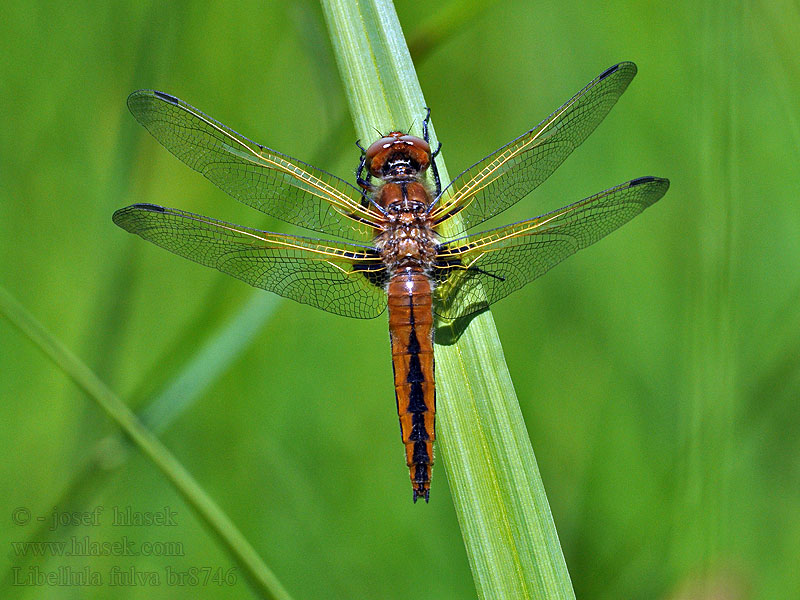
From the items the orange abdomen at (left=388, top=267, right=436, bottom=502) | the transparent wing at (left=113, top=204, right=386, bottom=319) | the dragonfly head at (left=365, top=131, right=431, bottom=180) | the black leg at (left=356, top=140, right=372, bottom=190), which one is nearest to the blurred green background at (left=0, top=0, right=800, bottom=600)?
the black leg at (left=356, top=140, right=372, bottom=190)

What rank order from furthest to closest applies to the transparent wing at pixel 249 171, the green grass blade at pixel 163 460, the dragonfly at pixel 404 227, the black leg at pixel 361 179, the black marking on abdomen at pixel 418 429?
1. the black leg at pixel 361 179
2. the transparent wing at pixel 249 171
3. the dragonfly at pixel 404 227
4. the black marking on abdomen at pixel 418 429
5. the green grass blade at pixel 163 460

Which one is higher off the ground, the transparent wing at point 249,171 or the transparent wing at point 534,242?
the transparent wing at point 249,171

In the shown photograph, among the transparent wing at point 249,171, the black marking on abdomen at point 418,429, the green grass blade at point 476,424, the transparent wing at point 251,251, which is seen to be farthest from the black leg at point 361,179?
the black marking on abdomen at point 418,429

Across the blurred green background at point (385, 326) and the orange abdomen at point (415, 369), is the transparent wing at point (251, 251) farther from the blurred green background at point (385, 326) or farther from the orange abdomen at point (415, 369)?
the blurred green background at point (385, 326)

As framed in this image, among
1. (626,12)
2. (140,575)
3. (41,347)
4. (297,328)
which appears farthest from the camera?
→ (626,12)

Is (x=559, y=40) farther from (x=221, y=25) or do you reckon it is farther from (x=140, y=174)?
(x=140, y=174)

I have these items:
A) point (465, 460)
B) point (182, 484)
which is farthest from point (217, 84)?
point (465, 460)

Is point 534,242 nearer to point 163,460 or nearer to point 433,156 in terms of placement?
point 433,156
